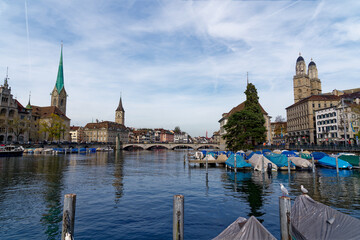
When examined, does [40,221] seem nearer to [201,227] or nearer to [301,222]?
[201,227]

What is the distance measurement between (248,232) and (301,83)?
141 m

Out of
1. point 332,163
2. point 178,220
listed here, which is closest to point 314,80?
point 332,163

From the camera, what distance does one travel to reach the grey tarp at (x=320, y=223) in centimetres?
700

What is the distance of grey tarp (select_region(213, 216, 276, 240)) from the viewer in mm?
6805

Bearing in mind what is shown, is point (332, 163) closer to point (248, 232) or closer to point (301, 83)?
→ point (248, 232)

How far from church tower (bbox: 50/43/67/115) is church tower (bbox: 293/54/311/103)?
477 feet

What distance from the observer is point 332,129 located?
77.2 metres

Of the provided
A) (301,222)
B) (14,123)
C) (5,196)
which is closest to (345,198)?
(301,222)

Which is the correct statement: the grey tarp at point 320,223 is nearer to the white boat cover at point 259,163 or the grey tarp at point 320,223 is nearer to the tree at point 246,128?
the white boat cover at point 259,163

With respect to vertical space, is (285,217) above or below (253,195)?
above

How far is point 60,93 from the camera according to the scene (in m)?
146

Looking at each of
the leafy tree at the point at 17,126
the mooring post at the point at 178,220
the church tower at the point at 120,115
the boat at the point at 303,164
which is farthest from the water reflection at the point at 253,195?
the church tower at the point at 120,115

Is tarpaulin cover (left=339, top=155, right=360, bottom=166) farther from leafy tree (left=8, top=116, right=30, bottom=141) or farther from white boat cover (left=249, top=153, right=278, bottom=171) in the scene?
leafy tree (left=8, top=116, right=30, bottom=141)

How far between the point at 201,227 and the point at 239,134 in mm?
46945
